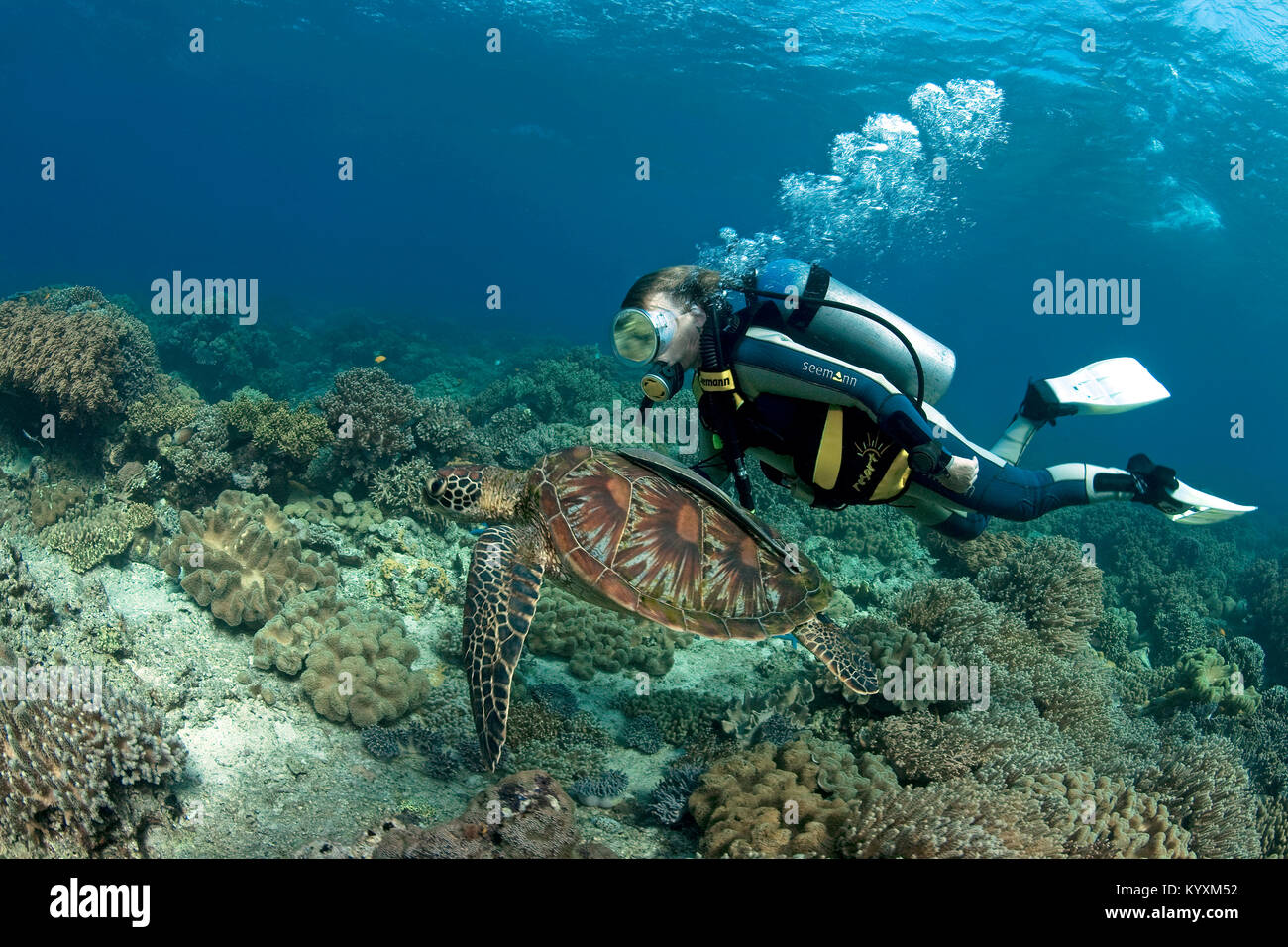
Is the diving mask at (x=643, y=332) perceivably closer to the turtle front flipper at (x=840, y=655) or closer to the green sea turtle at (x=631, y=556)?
the green sea turtle at (x=631, y=556)

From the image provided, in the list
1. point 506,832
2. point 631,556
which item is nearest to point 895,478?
point 631,556

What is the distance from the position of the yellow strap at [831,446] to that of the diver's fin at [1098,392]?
2701 millimetres

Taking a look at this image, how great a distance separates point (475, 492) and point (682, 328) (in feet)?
6.80

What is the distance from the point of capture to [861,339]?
480 centimetres

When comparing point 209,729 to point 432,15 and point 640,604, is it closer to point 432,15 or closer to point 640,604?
point 640,604

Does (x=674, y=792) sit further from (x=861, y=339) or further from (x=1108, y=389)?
(x=1108, y=389)

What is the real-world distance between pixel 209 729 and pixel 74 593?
2.49 meters

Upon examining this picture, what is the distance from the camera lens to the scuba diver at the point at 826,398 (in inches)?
168

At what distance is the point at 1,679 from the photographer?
3457 millimetres

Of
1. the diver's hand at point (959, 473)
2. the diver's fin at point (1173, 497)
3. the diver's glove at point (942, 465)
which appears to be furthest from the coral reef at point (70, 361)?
the diver's fin at point (1173, 497)
